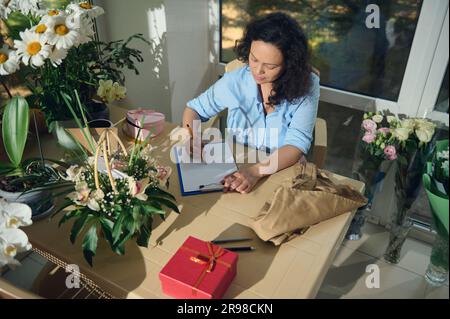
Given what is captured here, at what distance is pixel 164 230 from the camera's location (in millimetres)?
1005

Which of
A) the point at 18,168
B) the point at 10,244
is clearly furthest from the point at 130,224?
the point at 18,168

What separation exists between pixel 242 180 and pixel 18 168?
2.12ft

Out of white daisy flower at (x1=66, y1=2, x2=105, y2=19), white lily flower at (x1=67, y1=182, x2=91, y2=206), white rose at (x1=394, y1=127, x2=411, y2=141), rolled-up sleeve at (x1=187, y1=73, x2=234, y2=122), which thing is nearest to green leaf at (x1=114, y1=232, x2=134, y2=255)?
white lily flower at (x1=67, y1=182, x2=91, y2=206)

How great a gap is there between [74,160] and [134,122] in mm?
365

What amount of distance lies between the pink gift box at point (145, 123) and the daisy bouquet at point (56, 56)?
4.2 inches

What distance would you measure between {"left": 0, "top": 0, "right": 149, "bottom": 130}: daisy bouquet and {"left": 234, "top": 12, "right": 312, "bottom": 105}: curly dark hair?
1.60ft

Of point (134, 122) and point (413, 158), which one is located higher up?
point (134, 122)

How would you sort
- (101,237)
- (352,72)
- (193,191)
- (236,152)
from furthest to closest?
(352,72) < (236,152) < (193,191) < (101,237)

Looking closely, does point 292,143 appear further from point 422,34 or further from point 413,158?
point 422,34

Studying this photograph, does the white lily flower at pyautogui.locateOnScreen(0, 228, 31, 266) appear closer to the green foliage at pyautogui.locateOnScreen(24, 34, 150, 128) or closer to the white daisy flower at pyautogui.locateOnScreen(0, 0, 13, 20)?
the green foliage at pyautogui.locateOnScreen(24, 34, 150, 128)

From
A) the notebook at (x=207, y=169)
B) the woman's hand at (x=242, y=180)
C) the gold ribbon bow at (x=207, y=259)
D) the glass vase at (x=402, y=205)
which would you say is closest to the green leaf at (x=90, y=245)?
the gold ribbon bow at (x=207, y=259)

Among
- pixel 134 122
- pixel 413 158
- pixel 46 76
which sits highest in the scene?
pixel 46 76

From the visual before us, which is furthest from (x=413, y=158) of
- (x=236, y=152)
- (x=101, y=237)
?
(x=101, y=237)

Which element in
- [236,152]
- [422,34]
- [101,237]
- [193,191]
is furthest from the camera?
[422,34]
